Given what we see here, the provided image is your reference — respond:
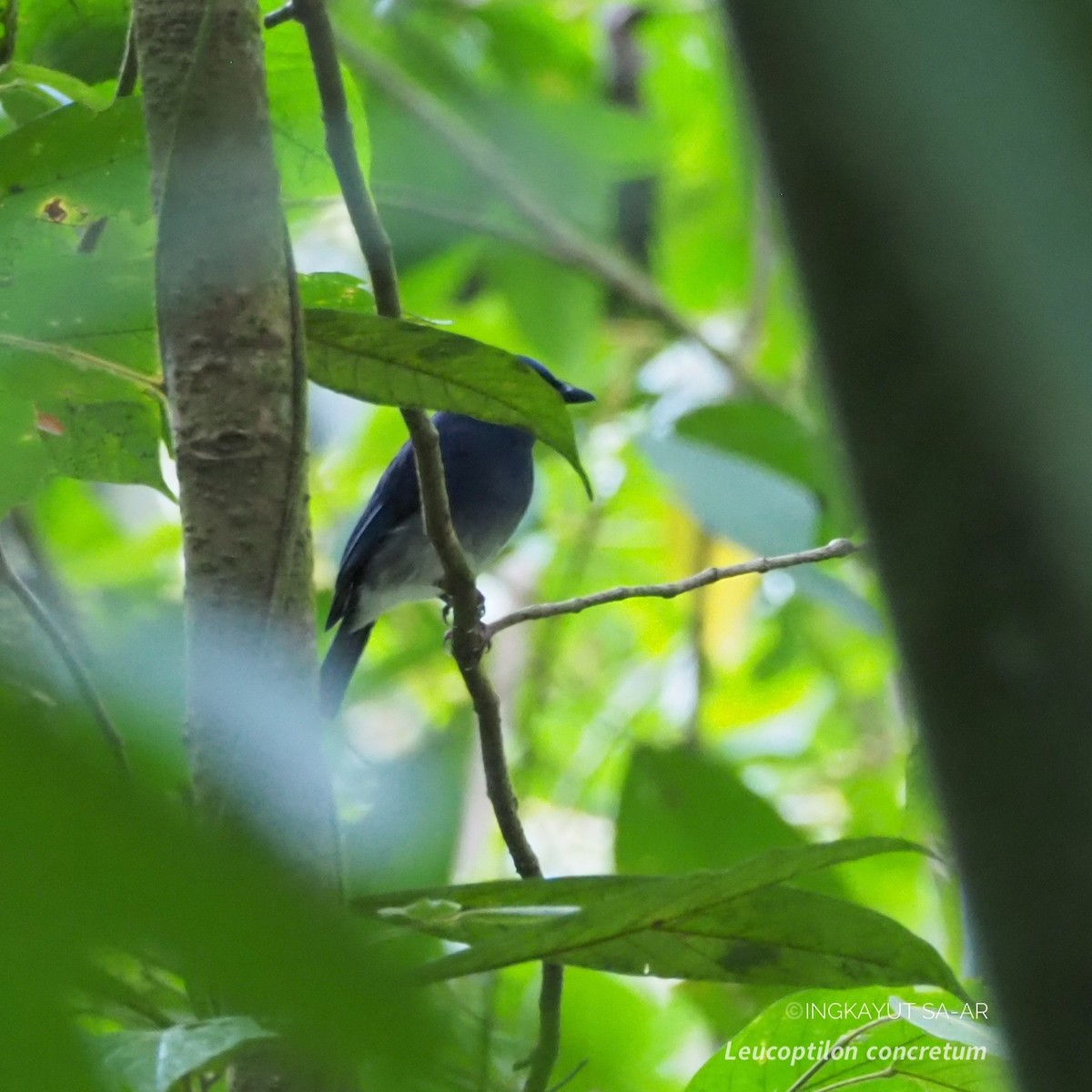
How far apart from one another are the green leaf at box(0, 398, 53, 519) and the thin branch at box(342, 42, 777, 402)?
1.92 meters

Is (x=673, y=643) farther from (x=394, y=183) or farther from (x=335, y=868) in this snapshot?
(x=335, y=868)

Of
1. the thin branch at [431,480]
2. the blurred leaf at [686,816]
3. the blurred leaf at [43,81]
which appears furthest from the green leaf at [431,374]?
the blurred leaf at [686,816]

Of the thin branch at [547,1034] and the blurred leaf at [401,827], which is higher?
the blurred leaf at [401,827]

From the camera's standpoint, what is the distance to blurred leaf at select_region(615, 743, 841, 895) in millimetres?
2150

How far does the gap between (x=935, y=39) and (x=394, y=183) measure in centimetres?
289

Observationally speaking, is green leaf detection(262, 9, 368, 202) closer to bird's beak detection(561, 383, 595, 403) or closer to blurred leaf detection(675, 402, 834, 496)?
blurred leaf detection(675, 402, 834, 496)

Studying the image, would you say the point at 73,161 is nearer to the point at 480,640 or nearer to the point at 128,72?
the point at 128,72

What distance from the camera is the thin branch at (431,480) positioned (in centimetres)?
108

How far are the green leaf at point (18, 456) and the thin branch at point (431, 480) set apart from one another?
0.31 metres

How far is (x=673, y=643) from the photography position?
389 cm

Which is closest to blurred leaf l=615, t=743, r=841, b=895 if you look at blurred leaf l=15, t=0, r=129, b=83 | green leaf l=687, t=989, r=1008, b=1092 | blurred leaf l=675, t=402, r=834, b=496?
blurred leaf l=675, t=402, r=834, b=496

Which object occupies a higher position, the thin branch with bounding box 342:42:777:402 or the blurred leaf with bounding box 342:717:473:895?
the thin branch with bounding box 342:42:777:402

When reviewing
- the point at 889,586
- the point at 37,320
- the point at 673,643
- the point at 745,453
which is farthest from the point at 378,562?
the point at 889,586

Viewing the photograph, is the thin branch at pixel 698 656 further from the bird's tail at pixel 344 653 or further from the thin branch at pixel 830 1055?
the thin branch at pixel 830 1055
